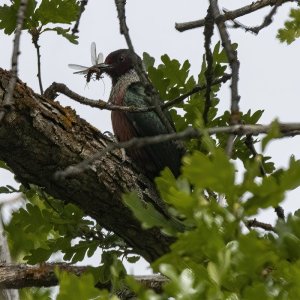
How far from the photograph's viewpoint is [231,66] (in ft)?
9.36

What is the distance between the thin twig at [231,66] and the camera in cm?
253

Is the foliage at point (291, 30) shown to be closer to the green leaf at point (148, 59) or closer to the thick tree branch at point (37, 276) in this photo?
the green leaf at point (148, 59)

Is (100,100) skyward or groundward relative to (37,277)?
skyward

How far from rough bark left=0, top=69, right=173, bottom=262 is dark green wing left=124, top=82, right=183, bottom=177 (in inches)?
34.2

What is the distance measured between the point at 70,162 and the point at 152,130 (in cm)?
161

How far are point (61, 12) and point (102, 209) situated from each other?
1.05m

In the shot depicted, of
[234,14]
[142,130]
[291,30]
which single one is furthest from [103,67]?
[234,14]

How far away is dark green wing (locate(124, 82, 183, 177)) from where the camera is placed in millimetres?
5629

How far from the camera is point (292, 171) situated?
203cm

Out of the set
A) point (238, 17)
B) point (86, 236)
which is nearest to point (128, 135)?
point (86, 236)

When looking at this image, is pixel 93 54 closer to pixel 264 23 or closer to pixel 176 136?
pixel 264 23

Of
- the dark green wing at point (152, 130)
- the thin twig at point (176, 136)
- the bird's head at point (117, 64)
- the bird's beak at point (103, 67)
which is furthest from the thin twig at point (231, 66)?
the bird's head at point (117, 64)

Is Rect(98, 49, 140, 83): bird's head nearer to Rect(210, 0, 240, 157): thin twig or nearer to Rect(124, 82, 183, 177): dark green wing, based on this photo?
Rect(124, 82, 183, 177): dark green wing

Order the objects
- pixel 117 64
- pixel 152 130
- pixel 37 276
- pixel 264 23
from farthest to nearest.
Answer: pixel 117 64 < pixel 152 130 < pixel 37 276 < pixel 264 23
